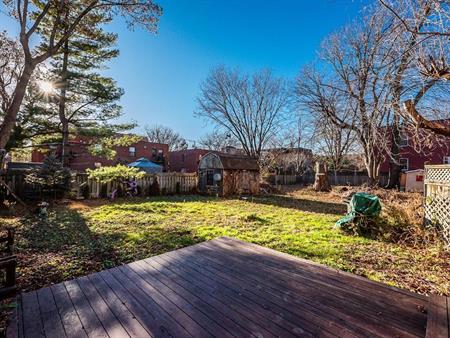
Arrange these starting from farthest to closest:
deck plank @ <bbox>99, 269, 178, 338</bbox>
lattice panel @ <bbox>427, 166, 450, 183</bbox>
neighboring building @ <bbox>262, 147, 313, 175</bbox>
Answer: neighboring building @ <bbox>262, 147, 313, 175</bbox>, lattice panel @ <bbox>427, 166, 450, 183</bbox>, deck plank @ <bbox>99, 269, 178, 338</bbox>

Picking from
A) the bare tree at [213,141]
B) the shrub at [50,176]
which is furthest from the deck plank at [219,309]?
the bare tree at [213,141]

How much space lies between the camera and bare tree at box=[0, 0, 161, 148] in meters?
6.67

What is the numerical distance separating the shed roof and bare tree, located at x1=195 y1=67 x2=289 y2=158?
15.2ft

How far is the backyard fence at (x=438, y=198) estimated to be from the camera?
4.91 meters

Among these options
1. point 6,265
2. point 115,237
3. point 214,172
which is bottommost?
point 115,237

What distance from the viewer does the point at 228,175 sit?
1438cm

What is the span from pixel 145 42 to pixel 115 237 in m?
7.89

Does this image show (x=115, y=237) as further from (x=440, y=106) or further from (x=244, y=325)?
(x=440, y=106)

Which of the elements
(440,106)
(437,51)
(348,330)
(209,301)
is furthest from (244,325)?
(440,106)

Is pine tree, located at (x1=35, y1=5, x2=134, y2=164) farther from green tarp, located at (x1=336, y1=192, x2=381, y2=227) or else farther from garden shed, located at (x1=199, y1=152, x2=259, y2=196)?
green tarp, located at (x1=336, y1=192, x2=381, y2=227)

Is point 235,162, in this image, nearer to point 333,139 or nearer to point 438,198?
point 333,139

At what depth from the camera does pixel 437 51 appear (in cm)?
390

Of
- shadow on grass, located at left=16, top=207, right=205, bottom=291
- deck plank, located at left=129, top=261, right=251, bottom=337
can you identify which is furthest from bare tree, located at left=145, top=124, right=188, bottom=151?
deck plank, located at left=129, top=261, right=251, bottom=337

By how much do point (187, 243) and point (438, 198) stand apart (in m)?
5.68
